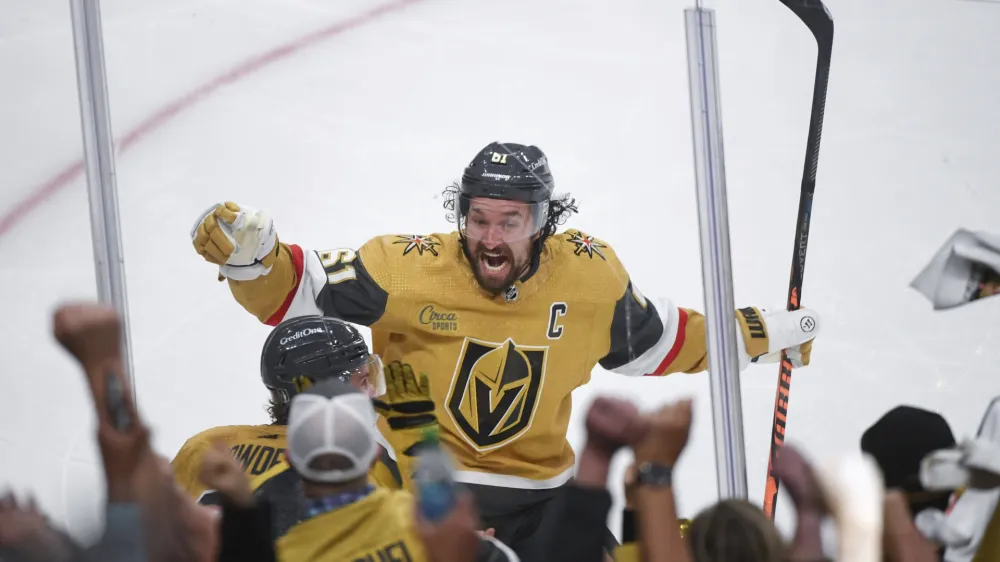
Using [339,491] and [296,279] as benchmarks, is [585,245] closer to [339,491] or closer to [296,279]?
[296,279]

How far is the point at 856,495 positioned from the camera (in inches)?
55.2

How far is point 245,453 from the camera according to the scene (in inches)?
89.4

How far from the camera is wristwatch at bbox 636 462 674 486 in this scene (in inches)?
64.7

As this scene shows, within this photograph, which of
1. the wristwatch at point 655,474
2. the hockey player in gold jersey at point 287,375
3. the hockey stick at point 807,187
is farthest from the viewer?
the hockey stick at point 807,187

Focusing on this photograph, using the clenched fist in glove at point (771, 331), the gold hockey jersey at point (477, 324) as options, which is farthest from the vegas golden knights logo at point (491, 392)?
the clenched fist in glove at point (771, 331)

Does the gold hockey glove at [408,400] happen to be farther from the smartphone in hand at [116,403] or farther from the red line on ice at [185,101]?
the red line on ice at [185,101]

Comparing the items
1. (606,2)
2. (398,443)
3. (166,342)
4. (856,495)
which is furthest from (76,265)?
(856,495)

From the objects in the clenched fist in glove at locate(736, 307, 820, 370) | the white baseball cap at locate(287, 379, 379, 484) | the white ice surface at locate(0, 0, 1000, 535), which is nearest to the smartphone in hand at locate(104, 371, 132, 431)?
the white baseball cap at locate(287, 379, 379, 484)

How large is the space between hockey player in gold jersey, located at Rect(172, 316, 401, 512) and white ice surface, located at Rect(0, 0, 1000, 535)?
2.31ft

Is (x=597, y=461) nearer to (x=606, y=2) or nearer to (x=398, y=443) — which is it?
(x=398, y=443)

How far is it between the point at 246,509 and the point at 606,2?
3641 millimetres

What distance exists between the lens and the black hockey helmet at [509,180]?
284cm

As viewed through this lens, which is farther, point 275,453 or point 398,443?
point 398,443

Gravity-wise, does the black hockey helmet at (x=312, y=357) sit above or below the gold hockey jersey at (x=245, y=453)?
above
